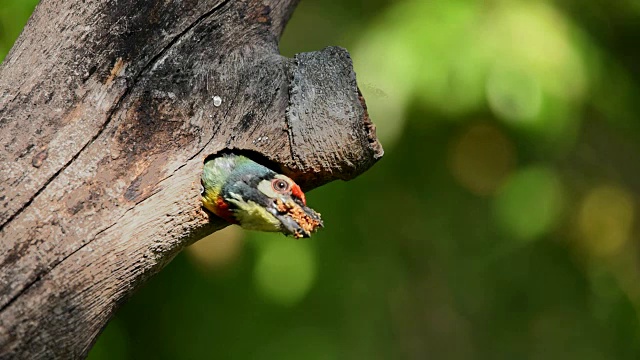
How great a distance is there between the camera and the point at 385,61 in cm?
194

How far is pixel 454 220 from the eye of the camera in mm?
2914

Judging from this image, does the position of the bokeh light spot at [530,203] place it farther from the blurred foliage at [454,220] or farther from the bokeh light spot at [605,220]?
the bokeh light spot at [605,220]

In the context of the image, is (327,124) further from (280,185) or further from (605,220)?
(605,220)

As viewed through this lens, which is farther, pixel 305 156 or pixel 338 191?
pixel 338 191

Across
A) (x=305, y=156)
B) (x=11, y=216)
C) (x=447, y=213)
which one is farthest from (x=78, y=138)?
(x=447, y=213)

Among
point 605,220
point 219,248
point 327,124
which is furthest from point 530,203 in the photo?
point 327,124

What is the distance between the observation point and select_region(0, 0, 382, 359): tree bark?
1.01m

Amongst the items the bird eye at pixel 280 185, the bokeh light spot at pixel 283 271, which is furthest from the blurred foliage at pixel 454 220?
the bird eye at pixel 280 185

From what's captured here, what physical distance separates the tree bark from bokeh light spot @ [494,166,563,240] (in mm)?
1395

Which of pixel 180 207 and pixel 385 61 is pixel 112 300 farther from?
pixel 385 61

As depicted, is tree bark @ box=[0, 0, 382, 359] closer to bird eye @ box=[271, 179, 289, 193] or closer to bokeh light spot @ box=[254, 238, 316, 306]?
bird eye @ box=[271, 179, 289, 193]

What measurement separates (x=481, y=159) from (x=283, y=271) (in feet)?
2.72

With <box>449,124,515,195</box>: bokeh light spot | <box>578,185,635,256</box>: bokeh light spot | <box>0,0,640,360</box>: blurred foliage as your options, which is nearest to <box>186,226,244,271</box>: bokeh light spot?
<box>0,0,640,360</box>: blurred foliage

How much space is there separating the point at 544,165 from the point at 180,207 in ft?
5.84
